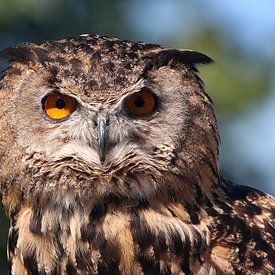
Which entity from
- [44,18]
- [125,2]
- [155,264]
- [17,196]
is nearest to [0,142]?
[17,196]

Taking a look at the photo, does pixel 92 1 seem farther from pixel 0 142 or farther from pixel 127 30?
pixel 0 142

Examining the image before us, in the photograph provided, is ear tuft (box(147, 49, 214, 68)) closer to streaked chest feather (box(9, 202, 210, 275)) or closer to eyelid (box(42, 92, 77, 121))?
eyelid (box(42, 92, 77, 121))

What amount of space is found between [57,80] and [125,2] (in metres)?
5.88

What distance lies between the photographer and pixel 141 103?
158 inches

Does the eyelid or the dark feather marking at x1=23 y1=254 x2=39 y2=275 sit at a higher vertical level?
the eyelid

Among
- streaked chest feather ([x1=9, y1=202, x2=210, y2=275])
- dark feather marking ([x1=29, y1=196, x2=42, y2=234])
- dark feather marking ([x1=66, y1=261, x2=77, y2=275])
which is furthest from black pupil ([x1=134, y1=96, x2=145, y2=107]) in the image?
dark feather marking ([x1=66, y1=261, x2=77, y2=275])

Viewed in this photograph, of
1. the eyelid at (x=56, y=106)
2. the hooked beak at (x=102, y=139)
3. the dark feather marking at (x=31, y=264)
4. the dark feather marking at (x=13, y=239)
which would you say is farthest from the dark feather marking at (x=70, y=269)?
the eyelid at (x=56, y=106)

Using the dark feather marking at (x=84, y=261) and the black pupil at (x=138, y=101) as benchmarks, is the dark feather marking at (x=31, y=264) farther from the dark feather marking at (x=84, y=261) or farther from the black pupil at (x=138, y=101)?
the black pupil at (x=138, y=101)

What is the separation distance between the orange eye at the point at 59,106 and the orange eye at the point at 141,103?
193 mm

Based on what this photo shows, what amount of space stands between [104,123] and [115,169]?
0.16 meters

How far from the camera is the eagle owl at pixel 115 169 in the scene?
155 inches

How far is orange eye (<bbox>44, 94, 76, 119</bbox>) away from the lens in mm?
4008

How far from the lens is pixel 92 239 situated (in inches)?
156

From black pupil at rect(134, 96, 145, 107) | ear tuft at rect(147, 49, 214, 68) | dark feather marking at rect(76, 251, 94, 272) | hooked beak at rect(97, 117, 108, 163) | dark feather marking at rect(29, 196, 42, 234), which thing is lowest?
dark feather marking at rect(76, 251, 94, 272)
